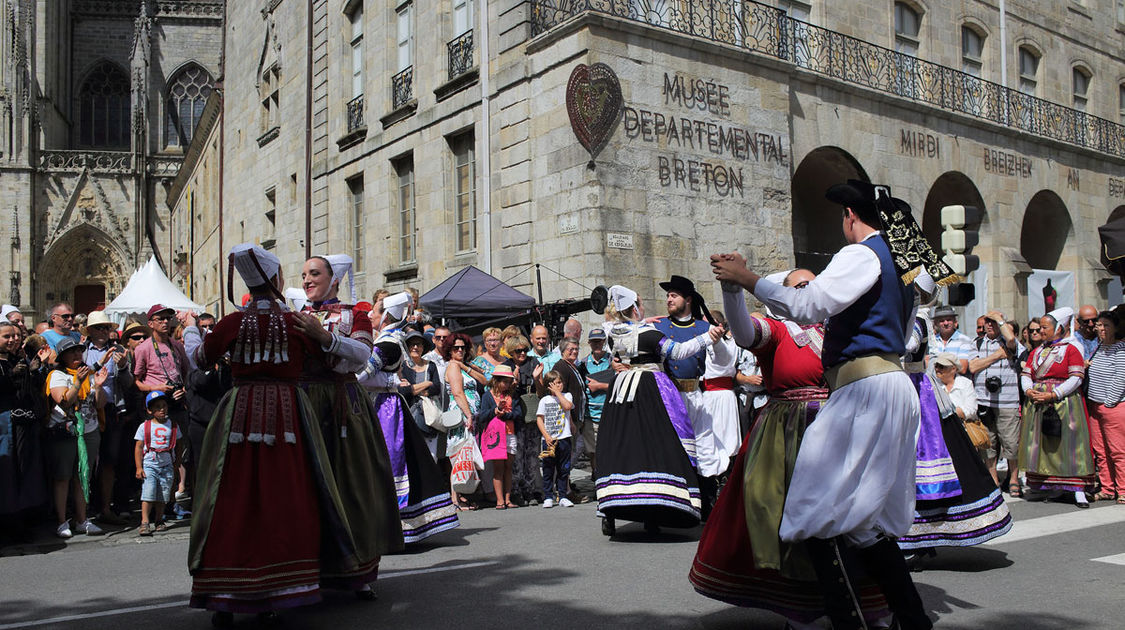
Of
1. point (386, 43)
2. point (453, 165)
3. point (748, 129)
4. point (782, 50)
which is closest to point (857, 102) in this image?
point (782, 50)

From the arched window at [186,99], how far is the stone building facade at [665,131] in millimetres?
31693

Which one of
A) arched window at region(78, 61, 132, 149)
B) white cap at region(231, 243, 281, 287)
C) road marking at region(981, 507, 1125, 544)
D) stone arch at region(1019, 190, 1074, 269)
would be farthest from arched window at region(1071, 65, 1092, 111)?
arched window at region(78, 61, 132, 149)

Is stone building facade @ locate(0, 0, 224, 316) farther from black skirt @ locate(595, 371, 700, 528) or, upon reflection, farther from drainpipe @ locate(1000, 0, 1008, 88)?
black skirt @ locate(595, 371, 700, 528)

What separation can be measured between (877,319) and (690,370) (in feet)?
13.3

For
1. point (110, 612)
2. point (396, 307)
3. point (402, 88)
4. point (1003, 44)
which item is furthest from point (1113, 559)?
point (1003, 44)

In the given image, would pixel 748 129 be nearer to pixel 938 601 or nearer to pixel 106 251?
pixel 938 601

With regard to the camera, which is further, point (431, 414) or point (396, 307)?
point (431, 414)

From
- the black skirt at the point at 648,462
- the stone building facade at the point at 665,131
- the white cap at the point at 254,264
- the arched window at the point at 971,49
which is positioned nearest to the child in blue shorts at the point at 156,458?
the black skirt at the point at 648,462

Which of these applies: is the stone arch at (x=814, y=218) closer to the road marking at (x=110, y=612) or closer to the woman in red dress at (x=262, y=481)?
the road marking at (x=110, y=612)

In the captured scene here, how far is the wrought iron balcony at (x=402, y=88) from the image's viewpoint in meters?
19.1

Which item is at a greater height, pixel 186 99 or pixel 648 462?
pixel 186 99

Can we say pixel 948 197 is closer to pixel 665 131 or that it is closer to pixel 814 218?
pixel 814 218

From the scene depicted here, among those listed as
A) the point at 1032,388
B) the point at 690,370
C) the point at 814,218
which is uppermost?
the point at 814,218

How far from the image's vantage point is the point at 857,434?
3.85 metres
